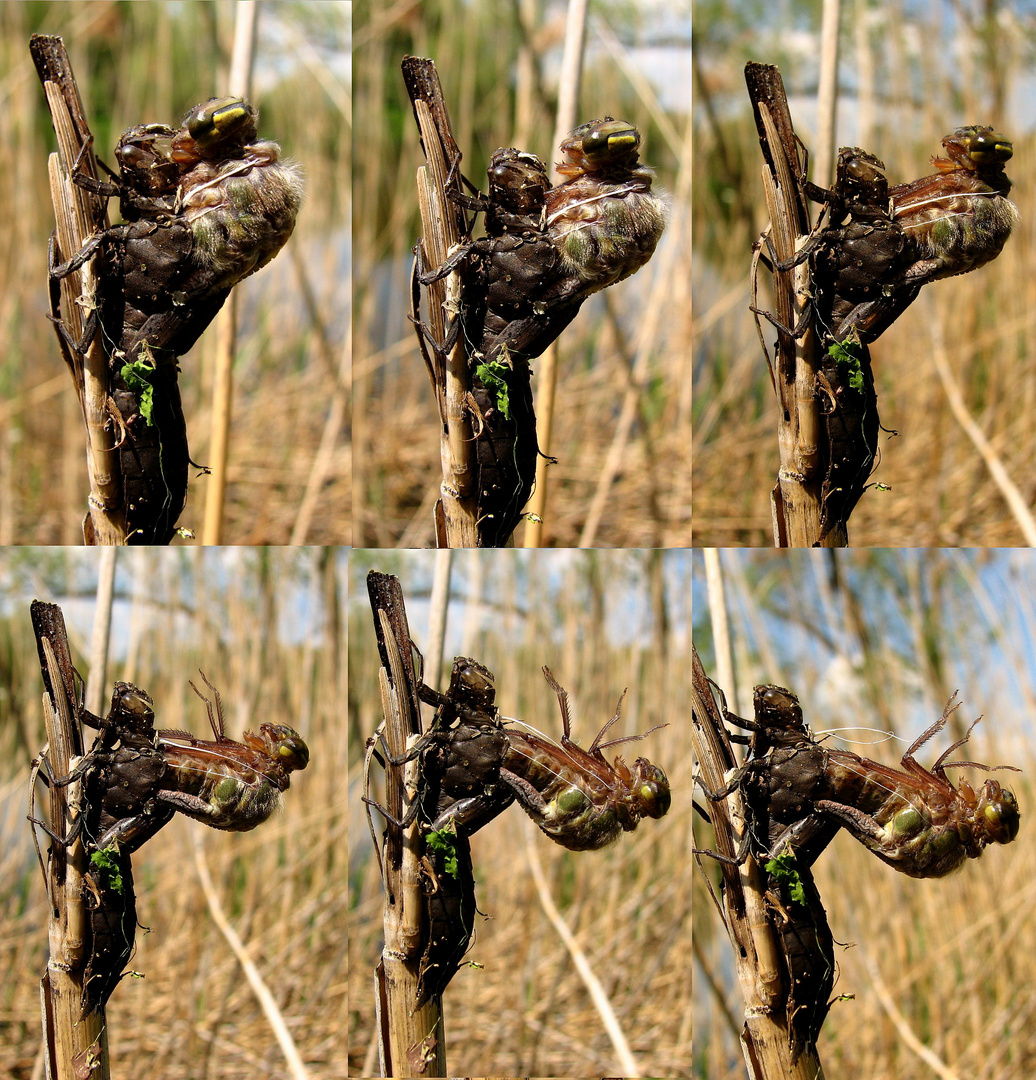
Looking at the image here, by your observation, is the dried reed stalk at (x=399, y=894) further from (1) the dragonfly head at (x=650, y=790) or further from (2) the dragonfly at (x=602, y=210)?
(2) the dragonfly at (x=602, y=210)

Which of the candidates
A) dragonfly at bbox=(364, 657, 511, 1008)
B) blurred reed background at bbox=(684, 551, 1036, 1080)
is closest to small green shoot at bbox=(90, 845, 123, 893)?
dragonfly at bbox=(364, 657, 511, 1008)

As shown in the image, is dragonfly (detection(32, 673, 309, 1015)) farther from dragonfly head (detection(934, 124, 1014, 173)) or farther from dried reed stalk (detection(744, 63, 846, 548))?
dragonfly head (detection(934, 124, 1014, 173))

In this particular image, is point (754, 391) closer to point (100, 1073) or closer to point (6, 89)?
point (6, 89)

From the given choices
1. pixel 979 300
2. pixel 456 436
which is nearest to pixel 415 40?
pixel 456 436

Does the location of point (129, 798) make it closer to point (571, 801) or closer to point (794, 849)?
point (571, 801)

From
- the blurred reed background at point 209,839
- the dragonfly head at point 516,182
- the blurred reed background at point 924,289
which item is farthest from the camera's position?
the blurred reed background at point 924,289

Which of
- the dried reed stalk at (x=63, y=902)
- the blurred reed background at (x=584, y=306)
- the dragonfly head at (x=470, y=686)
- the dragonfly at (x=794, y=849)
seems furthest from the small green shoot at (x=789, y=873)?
the dried reed stalk at (x=63, y=902)
